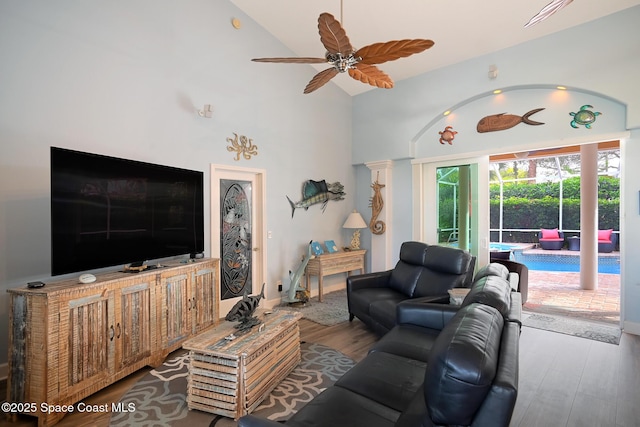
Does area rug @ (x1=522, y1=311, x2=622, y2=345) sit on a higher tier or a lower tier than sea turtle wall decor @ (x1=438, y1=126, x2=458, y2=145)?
lower

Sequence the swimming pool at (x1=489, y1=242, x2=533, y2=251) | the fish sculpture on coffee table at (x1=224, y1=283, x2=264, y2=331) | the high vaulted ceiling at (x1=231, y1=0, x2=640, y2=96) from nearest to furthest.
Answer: the fish sculpture on coffee table at (x1=224, y1=283, x2=264, y2=331) < the high vaulted ceiling at (x1=231, y1=0, x2=640, y2=96) < the swimming pool at (x1=489, y1=242, x2=533, y2=251)

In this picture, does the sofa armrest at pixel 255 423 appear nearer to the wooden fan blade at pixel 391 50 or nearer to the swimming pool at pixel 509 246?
the wooden fan blade at pixel 391 50

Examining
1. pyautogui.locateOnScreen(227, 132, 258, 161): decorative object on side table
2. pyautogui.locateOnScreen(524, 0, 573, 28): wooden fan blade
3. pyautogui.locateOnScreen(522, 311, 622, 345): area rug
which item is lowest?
pyautogui.locateOnScreen(522, 311, 622, 345): area rug

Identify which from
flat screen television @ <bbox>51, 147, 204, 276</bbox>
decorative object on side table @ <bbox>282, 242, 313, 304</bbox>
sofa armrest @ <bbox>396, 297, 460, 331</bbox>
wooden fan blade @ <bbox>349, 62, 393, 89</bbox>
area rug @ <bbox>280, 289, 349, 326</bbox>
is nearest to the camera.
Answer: flat screen television @ <bbox>51, 147, 204, 276</bbox>

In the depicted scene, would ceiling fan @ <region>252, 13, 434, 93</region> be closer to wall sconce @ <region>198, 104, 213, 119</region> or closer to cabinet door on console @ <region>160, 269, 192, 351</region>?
wall sconce @ <region>198, 104, 213, 119</region>

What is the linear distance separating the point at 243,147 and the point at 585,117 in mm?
4528

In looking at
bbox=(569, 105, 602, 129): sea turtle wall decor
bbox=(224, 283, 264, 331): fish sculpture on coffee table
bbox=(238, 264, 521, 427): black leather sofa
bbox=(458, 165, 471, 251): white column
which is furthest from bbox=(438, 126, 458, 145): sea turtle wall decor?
bbox=(224, 283, 264, 331): fish sculpture on coffee table

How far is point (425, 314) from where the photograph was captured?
2785mm

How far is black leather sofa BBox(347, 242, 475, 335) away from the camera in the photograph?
3.50 metres

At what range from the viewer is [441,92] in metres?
5.26

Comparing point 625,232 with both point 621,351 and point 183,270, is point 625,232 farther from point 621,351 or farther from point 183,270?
point 183,270

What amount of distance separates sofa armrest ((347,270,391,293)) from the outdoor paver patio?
7.64 ft

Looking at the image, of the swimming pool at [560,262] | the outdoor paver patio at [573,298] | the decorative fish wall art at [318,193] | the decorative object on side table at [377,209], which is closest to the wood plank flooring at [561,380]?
the outdoor paver patio at [573,298]

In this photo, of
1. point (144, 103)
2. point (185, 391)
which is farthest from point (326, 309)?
point (144, 103)
